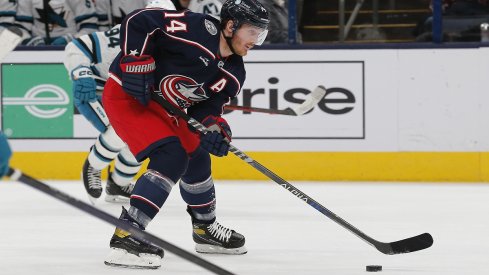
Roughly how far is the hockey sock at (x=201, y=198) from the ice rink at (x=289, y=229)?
147 millimetres

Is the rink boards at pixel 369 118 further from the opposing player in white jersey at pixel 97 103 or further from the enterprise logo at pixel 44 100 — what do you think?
the opposing player in white jersey at pixel 97 103

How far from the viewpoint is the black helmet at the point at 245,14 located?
352 centimetres

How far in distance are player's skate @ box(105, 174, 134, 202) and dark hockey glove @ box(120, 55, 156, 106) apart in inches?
72.7

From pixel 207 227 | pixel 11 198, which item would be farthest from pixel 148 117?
pixel 11 198

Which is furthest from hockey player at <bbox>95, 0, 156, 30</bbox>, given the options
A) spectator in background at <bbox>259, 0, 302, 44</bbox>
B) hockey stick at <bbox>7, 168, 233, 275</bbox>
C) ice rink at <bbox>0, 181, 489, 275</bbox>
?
hockey stick at <bbox>7, 168, 233, 275</bbox>

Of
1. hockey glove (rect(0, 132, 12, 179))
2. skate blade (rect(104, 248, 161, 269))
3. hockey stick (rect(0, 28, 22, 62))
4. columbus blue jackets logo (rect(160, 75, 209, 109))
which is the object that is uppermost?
hockey stick (rect(0, 28, 22, 62))

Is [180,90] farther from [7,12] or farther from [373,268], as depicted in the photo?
[7,12]

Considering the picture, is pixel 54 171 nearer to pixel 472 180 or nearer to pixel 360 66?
pixel 360 66

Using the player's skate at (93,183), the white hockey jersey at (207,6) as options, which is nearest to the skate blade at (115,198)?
the player's skate at (93,183)

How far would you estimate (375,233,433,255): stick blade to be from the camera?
11.9 feet

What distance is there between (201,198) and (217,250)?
0.19 meters

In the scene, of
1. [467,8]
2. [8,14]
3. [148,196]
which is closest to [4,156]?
[148,196]

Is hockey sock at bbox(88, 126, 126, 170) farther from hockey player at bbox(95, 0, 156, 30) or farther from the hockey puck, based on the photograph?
the hockey puck

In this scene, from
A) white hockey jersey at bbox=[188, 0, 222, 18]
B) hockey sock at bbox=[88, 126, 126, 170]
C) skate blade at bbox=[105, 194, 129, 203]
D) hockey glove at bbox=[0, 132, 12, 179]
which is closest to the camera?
hockey glove at bbox=[0, 132, 12, 179]
